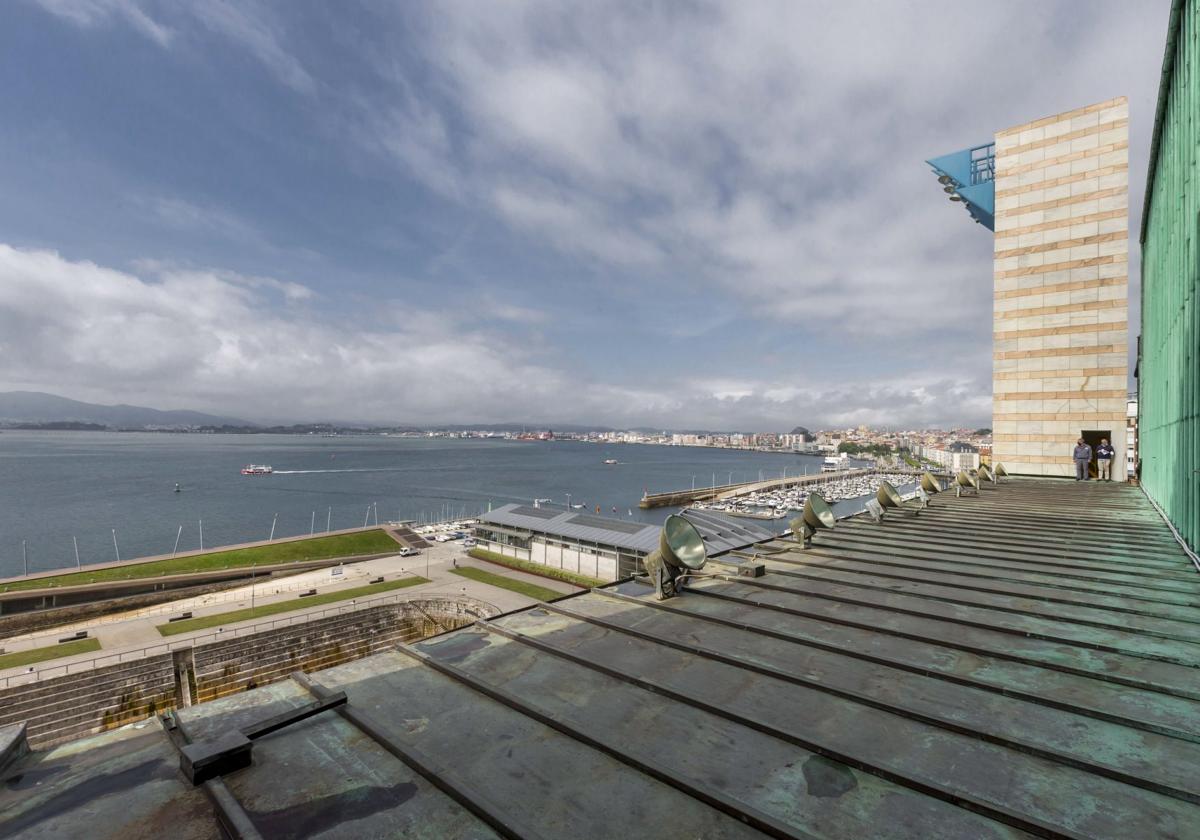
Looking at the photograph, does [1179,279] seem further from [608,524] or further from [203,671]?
[203,671]

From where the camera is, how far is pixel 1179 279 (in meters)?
12.9

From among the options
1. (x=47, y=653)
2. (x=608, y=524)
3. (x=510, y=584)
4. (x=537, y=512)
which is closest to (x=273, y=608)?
(x=47, y=653)

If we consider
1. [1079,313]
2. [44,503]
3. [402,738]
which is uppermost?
[1079,313]

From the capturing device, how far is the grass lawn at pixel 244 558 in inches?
1802

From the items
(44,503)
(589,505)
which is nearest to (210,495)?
(44,503)

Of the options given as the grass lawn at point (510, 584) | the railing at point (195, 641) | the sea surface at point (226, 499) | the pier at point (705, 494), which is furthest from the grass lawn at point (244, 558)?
the pier at point (705, 494)

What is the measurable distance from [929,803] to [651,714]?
2.21 meters

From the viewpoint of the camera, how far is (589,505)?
122m

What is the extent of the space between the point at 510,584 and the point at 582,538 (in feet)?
25.1

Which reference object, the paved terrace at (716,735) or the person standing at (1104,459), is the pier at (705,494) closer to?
the person standing at (1104,459)

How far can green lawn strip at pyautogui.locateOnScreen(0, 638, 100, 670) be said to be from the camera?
2944cm

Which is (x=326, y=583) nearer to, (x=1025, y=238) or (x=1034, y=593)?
(x=1034, y=593)

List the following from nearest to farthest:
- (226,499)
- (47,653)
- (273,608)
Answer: (47,653) → (273,608) → (226,499)

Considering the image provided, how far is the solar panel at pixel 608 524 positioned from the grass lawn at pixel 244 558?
2525cm
